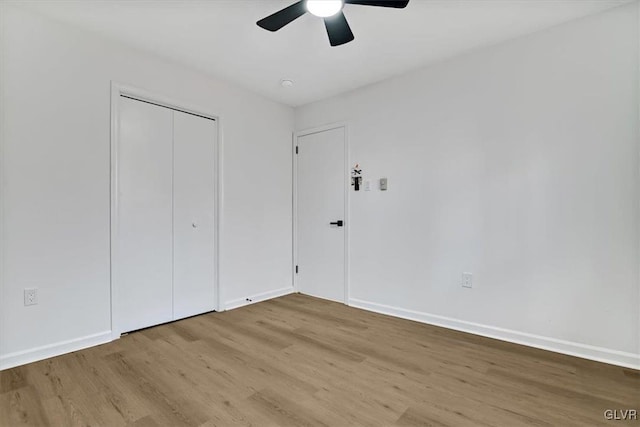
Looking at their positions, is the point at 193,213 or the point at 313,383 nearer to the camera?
the point at 313,383

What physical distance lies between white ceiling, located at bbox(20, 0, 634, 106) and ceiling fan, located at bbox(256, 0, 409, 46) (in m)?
0.22

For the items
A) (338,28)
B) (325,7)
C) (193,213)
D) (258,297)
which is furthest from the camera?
(258,297)

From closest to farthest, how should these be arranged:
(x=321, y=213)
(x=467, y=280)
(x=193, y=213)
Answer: (x=467, y=280) < (x=193, y=213) < (x=321, y=213)

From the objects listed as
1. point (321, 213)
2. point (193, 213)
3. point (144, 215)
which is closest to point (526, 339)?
point (321, 213)

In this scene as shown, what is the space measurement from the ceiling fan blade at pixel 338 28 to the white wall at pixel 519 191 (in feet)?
4.10

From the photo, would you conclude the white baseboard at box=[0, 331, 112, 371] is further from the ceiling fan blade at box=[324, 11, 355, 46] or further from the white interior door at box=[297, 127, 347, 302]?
the ceiling fan blade at box=[324, 11, 355, 46]

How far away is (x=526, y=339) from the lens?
2488mm

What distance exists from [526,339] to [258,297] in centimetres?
270

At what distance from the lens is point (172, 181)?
3.01 meters

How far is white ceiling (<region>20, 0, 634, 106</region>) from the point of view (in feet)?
7.05
